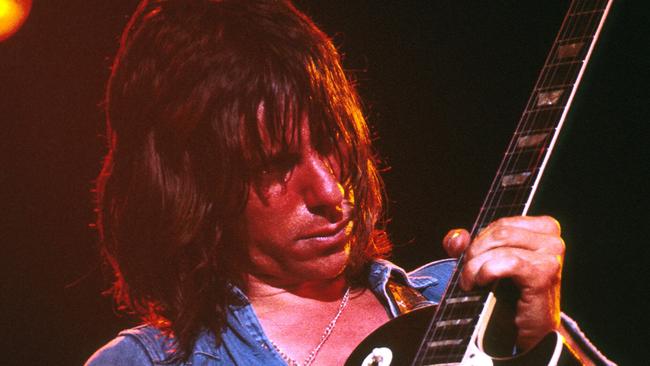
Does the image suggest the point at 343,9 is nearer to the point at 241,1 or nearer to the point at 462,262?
the point at 241,1

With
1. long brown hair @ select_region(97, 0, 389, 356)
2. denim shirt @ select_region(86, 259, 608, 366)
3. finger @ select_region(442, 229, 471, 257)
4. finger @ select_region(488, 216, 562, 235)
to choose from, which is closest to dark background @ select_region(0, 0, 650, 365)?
long brown hair @ select_region(97, 0, 389, 356)

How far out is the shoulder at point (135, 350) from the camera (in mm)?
2467

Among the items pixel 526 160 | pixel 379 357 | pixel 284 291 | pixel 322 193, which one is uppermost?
pixel 526 160

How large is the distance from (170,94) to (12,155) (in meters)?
1.66

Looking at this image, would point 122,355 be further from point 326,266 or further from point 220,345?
point 326,266

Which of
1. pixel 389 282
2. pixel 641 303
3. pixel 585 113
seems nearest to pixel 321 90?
pixel 389 282

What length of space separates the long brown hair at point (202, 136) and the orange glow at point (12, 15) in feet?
3.89

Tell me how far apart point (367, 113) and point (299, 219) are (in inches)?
65.3

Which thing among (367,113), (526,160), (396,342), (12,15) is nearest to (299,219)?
(396,342)

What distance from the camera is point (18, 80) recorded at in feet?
12.9

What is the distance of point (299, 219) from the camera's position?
249 cm

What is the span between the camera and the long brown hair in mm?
2580

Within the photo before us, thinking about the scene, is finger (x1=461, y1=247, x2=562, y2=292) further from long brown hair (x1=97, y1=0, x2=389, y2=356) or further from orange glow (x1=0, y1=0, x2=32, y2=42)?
orange glow (x1=0, y1=0, x2=32, y2=42)

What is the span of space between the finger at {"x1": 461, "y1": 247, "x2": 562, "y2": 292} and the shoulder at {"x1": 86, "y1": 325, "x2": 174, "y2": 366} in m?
1.14
